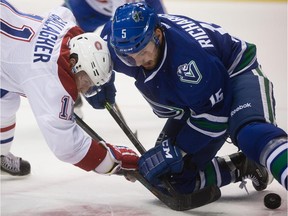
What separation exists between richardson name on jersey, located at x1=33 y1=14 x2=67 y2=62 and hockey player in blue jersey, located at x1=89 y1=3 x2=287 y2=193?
195mm

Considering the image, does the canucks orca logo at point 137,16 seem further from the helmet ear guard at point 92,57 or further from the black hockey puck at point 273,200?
the black hockey puck at point 273,200

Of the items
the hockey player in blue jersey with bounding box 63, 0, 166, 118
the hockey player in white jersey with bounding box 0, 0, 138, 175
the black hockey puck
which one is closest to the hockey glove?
the hockey player in white jersey with bounding box 0, 0, 138, 175

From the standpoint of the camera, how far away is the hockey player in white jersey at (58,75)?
110 inches

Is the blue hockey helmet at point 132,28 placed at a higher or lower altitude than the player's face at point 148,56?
higher

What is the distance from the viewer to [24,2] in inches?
289

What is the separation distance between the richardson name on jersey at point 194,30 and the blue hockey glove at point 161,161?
0.42 meters

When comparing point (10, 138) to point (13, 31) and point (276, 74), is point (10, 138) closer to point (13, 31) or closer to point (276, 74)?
point (13, 31)

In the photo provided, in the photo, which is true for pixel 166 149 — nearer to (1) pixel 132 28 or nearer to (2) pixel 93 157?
(2) pixel 93 157

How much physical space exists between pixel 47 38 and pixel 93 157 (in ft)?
1.62

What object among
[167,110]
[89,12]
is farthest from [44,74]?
[89,12]

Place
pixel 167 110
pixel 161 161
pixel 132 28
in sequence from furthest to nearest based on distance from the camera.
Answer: pixel 167 110, pixel 161 161, pixel 132 28

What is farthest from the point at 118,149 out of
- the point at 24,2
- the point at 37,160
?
the point at 24,2

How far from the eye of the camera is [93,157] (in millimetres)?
2863

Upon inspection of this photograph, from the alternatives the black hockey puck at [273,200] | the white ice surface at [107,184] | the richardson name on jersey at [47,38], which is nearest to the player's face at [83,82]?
the richardson name on jersey at [47,38]
